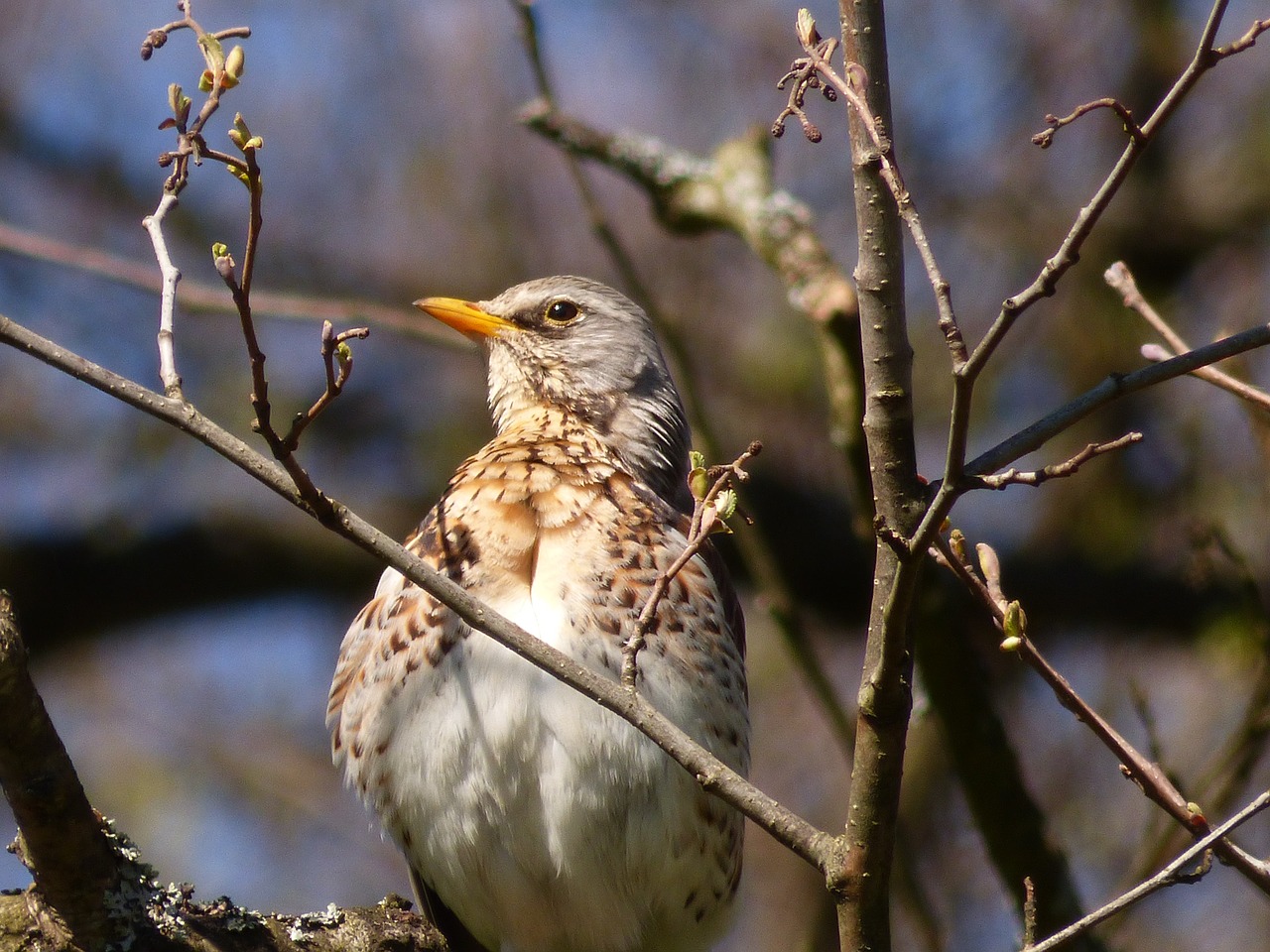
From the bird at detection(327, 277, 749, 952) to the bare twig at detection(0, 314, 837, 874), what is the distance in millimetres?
1087

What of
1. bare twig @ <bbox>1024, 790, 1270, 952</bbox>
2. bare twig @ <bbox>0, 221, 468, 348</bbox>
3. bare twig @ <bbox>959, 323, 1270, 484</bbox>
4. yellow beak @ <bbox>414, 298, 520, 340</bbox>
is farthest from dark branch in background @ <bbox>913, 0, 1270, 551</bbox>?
yellow beak @ <bbox>414, 298, 520, 340</bbox>

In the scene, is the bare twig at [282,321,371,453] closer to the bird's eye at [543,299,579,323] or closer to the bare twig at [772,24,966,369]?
the bare twig at [772,24,966,369]

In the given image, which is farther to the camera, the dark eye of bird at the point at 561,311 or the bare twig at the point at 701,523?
the dark eye of bird at the point at 561,311

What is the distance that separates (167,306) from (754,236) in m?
3.40

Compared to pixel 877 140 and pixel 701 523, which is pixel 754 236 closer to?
pixel 701 523

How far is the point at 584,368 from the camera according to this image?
17.6 feet

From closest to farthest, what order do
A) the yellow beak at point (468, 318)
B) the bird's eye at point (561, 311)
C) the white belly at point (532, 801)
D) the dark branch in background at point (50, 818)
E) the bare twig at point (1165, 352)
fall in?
the dark branch in background at point (50, 818), the bare twig at point (1165, 352), the white belly at point (532, 801), the yellow beak at point (468, 318), the bird's eye at point (561, 311)

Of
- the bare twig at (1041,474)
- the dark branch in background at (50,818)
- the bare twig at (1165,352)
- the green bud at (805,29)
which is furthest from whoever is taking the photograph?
the bare twig at (1165,352)

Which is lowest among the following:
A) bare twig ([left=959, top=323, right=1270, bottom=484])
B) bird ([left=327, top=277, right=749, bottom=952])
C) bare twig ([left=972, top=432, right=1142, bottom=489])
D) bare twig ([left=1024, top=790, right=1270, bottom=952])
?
bare twig ([left=1024, top=790, right=1270, bottom=952])

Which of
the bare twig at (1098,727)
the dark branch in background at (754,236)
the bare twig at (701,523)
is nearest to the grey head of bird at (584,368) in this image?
the dark branch in background at (754,236)

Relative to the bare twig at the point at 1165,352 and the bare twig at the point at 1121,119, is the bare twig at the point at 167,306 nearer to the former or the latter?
the bare twig at the point at 1121,119

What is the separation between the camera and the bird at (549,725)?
154 inches

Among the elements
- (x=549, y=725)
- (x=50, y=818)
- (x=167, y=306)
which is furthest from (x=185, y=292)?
(x=50, y=818)

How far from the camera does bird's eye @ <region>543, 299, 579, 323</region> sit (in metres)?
5.45
